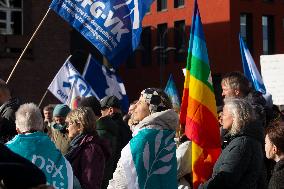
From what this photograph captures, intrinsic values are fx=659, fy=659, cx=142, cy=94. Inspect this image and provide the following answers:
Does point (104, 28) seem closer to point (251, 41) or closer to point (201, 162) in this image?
point (201, 162)

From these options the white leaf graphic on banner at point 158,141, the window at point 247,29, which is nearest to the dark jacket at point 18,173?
the white leaf graphic on banner at point 158,141

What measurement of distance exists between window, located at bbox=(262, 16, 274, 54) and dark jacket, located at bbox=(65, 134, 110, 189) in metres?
37.3

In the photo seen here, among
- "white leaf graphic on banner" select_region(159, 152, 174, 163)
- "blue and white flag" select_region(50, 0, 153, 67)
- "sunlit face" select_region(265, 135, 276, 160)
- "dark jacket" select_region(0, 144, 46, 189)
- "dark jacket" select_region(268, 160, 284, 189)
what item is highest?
"blue and white flag" select_region(50, 0, 153, 67)

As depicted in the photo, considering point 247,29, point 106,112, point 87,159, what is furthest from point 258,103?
point 247,29

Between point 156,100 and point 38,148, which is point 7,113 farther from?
point 156,100

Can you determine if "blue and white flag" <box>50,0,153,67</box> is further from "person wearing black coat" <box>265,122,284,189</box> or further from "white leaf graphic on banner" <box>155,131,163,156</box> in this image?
"person wearing black coat" <box>265,122,284,189</box>

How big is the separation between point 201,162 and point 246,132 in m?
0.74

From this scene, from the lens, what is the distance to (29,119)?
513cm

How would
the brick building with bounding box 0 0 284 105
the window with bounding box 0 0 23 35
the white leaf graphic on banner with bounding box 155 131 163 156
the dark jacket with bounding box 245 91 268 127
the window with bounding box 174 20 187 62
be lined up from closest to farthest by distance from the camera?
the white leaf graphic on banner with bounding box 155 131 163 156, the dark jacket with bounding box 245 91 268 127, the window with bounding box 0 0 23 35, the brick building with bounding box 0 0 284 105, the window with bounding box 174 20 187 62

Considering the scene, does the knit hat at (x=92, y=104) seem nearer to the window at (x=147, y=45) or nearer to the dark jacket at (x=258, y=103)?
the dark jacket at (x=258, y=103)

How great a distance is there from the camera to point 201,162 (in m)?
5.84

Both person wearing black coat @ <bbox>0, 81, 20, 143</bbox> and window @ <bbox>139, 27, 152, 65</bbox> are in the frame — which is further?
window @ <bbox>139, 27, 152, 65</bbox>

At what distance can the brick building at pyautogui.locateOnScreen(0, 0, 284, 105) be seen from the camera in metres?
26.5

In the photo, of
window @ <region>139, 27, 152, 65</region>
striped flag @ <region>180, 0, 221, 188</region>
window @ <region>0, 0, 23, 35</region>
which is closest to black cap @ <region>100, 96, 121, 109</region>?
striped flag @ <region>180, 0, 221, 188</region>
